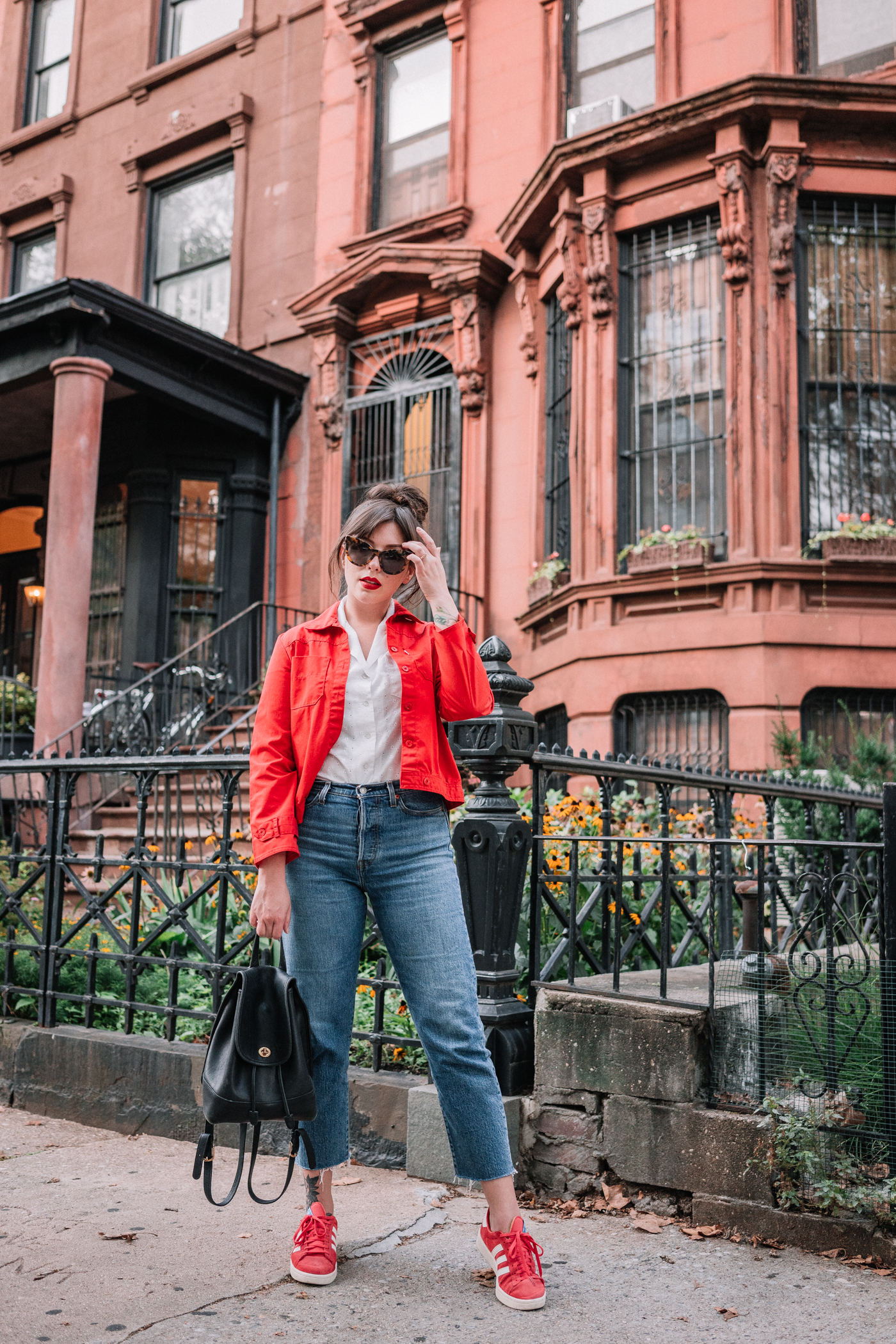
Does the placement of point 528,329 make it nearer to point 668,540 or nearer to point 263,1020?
point 668,540

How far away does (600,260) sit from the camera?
9609 mm

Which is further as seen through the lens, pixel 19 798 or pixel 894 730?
pixel 19 798

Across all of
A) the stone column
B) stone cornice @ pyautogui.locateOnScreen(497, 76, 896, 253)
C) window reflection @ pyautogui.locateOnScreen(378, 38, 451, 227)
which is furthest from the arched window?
the stone column

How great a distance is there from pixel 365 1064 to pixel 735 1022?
153cm

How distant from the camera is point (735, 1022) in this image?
3479mm

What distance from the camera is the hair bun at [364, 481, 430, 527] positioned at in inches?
119

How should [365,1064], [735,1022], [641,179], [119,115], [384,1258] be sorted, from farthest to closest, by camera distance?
[119,115] < [641,179] < [365,1064] < [735,1022] < [384,1258]

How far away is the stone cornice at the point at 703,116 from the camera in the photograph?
339 inches

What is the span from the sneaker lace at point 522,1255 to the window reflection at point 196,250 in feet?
41.1

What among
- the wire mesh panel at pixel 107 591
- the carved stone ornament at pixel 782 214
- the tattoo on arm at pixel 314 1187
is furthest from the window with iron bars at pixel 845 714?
the wire mesh panel at pixel 107 591

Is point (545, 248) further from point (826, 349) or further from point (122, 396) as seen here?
point (122, 396)

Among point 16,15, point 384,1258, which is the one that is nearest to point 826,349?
point 384,1258

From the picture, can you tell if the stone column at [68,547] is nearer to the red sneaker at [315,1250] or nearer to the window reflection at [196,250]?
the window reflection at [196,250]

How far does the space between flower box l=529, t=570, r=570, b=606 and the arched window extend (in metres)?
1.26
